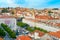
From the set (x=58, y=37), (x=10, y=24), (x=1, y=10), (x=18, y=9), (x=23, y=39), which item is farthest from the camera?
(x=18, y=9)

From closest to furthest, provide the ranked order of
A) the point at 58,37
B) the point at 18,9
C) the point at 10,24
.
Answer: the point at 58,37 < the point at 10,24 < the point at 18,9

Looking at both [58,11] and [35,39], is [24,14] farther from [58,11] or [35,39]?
[35,39]

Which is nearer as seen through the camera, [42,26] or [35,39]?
[35,39]

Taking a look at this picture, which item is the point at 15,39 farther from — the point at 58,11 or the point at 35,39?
the point at 58,11

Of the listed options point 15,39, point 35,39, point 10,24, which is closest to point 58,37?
point 35,39

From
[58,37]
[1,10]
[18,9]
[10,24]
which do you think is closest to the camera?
[58,37]

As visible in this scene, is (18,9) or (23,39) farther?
(18,9)

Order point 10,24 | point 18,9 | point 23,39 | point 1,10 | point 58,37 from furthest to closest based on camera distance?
point 18,9
point 1,10
point 10,24
point 23,39
point 58,37

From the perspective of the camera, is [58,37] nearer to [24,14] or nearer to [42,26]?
[42,26]

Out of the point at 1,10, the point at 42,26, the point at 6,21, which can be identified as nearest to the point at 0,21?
the point at 6,21
